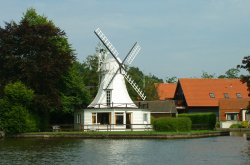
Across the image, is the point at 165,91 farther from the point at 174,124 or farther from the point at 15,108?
the point at 15,108

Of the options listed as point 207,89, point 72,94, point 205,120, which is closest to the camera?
point 205,120

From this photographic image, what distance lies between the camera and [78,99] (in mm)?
58562

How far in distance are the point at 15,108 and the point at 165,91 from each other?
4523 cm

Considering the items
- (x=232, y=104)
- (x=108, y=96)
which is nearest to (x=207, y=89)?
(x=232, y=104)

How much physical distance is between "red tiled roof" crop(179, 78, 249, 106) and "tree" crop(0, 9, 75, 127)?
2759cm

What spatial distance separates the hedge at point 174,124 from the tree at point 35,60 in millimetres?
10166

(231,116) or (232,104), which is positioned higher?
(232,104)

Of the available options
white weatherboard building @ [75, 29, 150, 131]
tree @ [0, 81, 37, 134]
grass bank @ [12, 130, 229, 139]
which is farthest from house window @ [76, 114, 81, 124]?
grass bank @ [12, 130, 229, 139]

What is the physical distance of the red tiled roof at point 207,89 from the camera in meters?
77.4

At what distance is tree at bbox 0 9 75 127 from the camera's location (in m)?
52.2

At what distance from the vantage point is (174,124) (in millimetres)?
50469

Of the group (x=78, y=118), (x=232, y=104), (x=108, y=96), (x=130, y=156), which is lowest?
(x=130, y=156)

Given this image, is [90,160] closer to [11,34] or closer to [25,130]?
[25,130]

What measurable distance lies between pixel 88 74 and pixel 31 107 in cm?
2380
